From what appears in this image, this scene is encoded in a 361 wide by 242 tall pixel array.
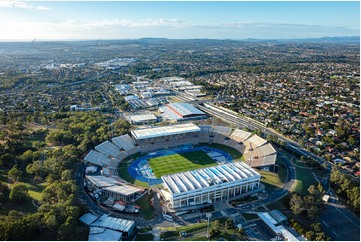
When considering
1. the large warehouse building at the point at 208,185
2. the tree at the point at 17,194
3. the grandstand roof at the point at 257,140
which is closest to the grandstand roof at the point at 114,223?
the large warehouse building at the point at 208,185

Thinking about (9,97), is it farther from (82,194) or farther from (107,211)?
(107,211)

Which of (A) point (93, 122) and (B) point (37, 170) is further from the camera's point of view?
(A) point (93, 122)

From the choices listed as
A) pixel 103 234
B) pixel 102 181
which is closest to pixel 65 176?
pixel 102 181

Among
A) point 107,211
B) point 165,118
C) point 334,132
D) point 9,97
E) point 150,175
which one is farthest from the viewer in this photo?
point 9,97

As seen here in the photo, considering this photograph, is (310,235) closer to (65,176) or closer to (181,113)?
(65,176)

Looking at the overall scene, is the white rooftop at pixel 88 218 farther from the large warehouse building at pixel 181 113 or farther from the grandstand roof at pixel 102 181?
the large warehouse building at pixel 181 113

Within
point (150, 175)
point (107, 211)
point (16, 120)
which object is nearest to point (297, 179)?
point (150, 175)

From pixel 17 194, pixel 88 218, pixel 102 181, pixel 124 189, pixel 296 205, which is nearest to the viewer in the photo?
pixel 88 218
